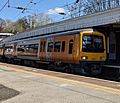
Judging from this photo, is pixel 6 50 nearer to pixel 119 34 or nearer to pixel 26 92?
pixel 119 34

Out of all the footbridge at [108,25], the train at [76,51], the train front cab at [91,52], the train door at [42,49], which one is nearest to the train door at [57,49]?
the train at [76,51]

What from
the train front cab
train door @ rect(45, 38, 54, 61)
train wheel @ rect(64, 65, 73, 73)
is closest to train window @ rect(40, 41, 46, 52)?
train door @ rect(45, 38, 54, 61)

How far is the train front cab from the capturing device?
779 inches

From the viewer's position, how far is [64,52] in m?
21.6

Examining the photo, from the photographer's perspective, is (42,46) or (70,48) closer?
(70,48)

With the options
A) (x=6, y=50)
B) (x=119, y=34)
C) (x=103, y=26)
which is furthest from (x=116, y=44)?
(x=6, y=50)

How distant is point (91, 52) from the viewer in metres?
20.1

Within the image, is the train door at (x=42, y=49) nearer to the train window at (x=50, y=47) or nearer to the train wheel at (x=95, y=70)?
the train window at (x=50, y=47)

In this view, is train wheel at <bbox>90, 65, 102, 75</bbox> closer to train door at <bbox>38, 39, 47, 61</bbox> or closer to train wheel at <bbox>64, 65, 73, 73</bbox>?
train wheel at <bbox>64, 65, 73, 73</bbox>

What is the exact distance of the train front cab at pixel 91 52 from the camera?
19781mm

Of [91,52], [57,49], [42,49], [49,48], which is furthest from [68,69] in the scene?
[42,49]

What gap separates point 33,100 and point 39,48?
57.6 feet

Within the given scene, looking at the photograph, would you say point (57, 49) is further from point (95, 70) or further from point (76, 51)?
point (95, 70)

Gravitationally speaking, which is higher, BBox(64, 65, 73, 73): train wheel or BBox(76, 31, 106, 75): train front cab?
BBox(76, 31, 106, 75): train front cab
